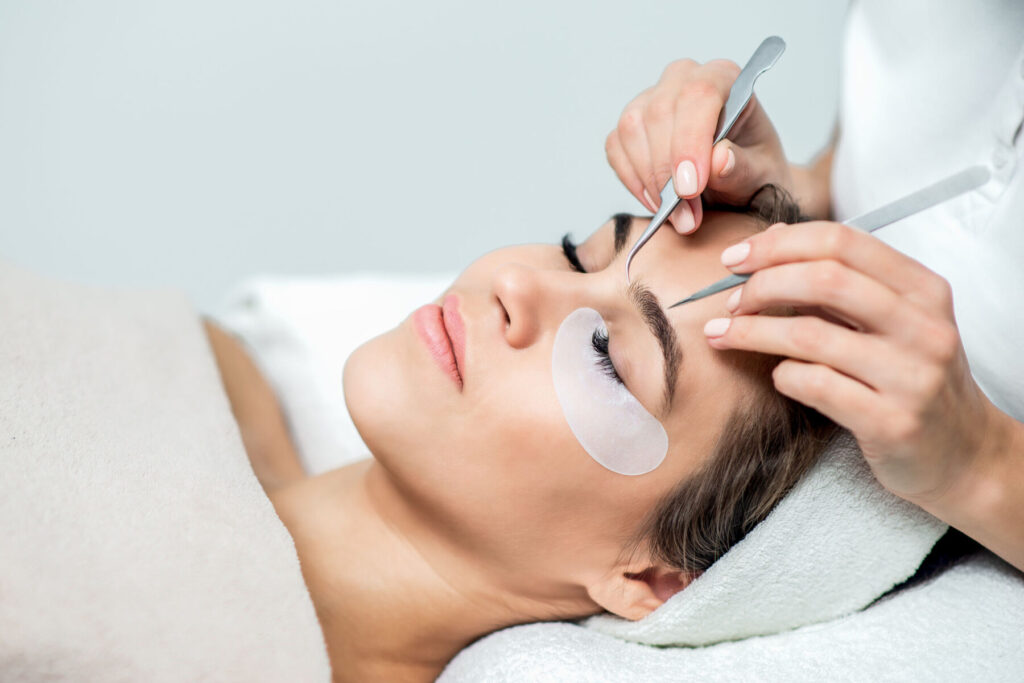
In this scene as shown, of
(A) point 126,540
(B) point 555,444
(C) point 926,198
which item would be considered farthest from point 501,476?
(C) point 926,198

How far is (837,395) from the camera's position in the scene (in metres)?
0.70

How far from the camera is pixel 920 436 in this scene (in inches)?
28.0

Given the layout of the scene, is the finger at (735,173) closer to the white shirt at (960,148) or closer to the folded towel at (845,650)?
the white shirt at (960,148)

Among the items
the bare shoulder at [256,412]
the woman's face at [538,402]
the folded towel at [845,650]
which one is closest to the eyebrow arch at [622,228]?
the woman's face at [538,402]

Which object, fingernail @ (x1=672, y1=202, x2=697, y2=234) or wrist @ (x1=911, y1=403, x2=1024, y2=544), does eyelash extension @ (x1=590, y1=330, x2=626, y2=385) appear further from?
wrist @ (x1=911, y1=403, x2=1024, y2=544)

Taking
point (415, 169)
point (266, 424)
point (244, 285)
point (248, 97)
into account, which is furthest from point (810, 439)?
point (248, 97)

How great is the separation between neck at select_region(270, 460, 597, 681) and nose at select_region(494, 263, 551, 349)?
28cm

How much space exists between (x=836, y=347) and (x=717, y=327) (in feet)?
0.42

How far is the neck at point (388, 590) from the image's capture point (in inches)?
40.4

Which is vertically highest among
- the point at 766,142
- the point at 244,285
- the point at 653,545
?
the point at 766,142

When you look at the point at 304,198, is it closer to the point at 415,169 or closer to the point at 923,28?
the point at 415,169

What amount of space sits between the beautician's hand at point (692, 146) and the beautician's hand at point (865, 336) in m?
0.15

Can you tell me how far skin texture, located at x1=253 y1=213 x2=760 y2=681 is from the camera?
0.88 meters

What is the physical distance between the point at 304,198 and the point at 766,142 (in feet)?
4.13
